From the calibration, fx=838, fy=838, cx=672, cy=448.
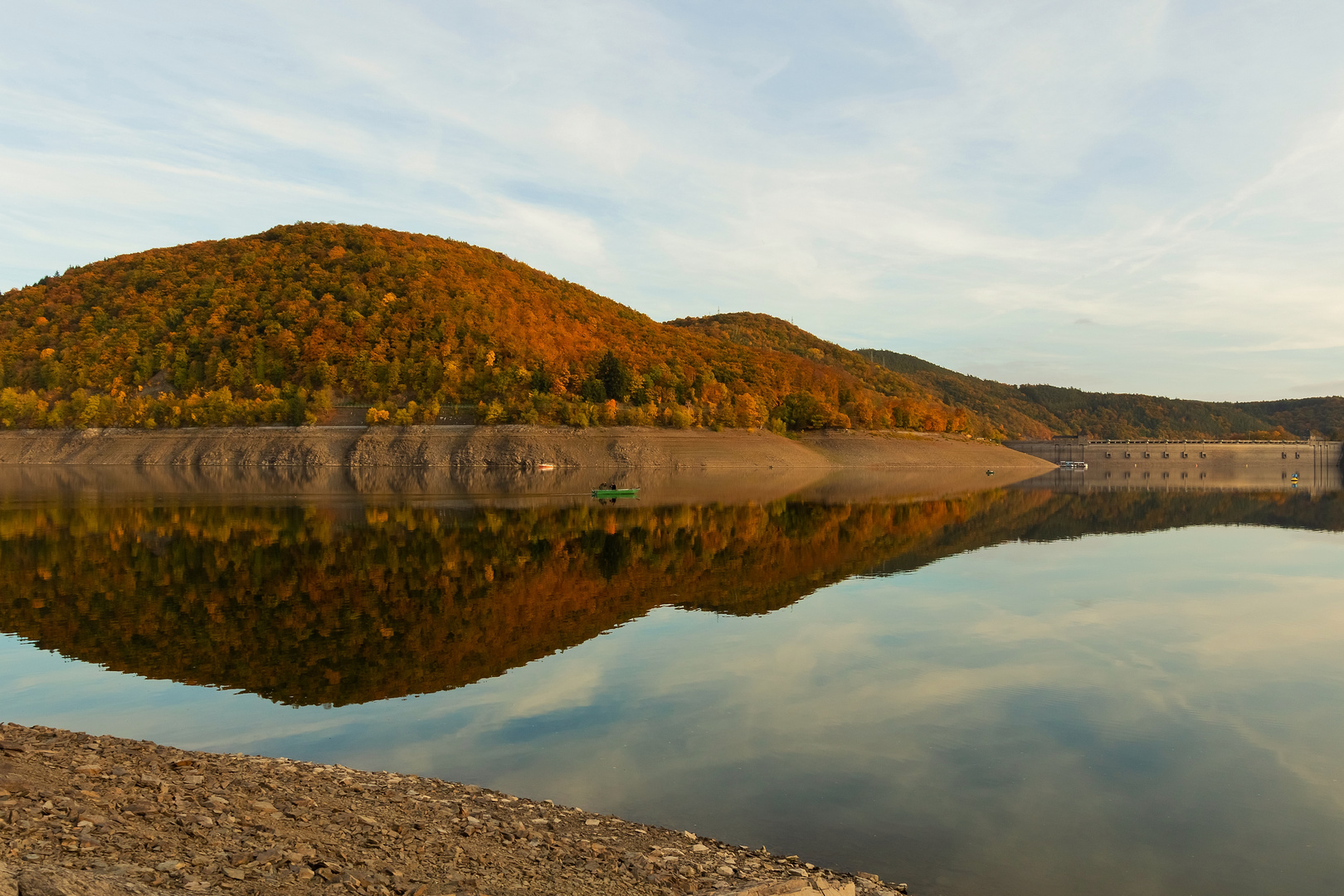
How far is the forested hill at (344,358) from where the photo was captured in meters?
154

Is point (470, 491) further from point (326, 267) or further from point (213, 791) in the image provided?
point (326, 267)

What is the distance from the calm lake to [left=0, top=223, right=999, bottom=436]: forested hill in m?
117

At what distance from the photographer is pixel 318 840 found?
9914 mm

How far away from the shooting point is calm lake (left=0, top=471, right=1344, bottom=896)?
12.0 meters

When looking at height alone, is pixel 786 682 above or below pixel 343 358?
below

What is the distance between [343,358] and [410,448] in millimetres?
33706

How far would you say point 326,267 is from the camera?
191 meters

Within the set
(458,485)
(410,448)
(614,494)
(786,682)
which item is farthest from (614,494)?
(410,448)

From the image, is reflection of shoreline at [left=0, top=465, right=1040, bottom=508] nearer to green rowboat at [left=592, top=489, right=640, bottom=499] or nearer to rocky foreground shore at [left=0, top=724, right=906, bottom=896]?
green rowboat at [left=592, top=489, right=640, bottom=499]

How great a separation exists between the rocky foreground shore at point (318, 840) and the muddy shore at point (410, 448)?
12820 cm


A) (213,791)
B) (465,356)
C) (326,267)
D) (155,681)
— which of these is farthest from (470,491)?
(326,267)

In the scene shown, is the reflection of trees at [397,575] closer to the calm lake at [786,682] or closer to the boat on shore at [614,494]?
the calm lake at [786,682]

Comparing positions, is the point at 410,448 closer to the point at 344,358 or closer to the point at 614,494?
the point at 344,358

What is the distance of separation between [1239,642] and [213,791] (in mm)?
25526
